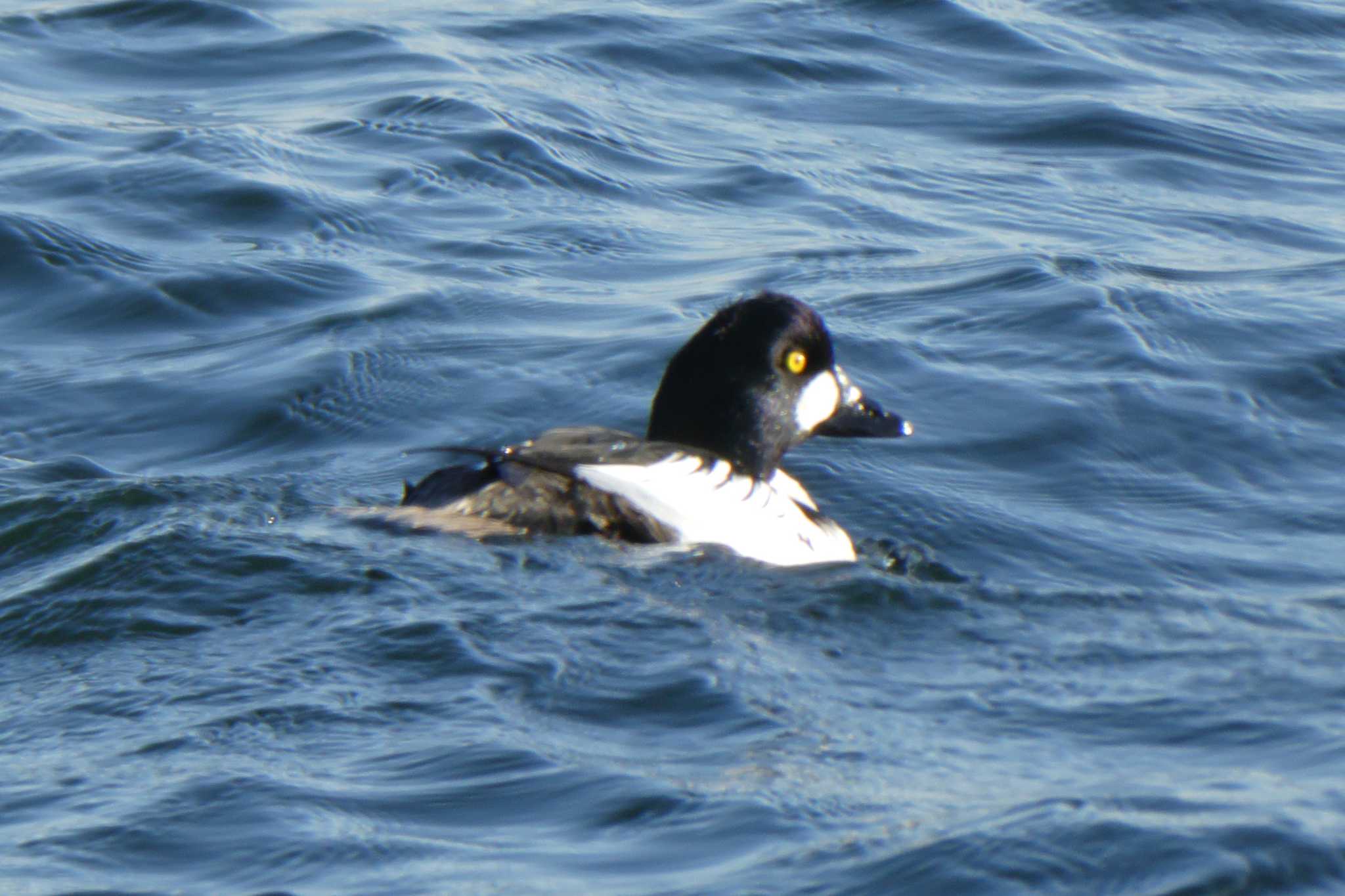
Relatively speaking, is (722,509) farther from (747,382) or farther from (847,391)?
(847,391)

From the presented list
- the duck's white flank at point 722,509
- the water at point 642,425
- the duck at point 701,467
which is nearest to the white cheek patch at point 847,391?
the duck at point 701,467

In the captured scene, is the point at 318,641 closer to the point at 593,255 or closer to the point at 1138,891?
the point at 1138,891

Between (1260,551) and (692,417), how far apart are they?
1833 millimetres

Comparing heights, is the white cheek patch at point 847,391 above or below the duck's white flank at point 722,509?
above

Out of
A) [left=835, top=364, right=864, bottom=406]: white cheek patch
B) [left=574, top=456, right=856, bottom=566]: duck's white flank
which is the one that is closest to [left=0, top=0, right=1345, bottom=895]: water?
[left=574, top=456, right=856, bottom=566]: duck's white flank

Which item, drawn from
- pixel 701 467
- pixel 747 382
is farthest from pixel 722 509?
pixel 747 382

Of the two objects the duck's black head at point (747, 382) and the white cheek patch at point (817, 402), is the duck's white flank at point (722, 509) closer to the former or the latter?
the duck's black head at point (747, 382)

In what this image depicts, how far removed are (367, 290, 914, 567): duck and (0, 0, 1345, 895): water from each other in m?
0.11

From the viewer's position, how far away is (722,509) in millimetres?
5906

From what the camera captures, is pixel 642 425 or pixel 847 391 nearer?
pixel 847 391

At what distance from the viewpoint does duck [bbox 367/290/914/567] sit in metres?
5.72

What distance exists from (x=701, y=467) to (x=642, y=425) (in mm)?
1520

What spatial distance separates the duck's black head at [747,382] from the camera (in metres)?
6.18

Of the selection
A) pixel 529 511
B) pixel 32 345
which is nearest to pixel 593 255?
pixel 32 345
